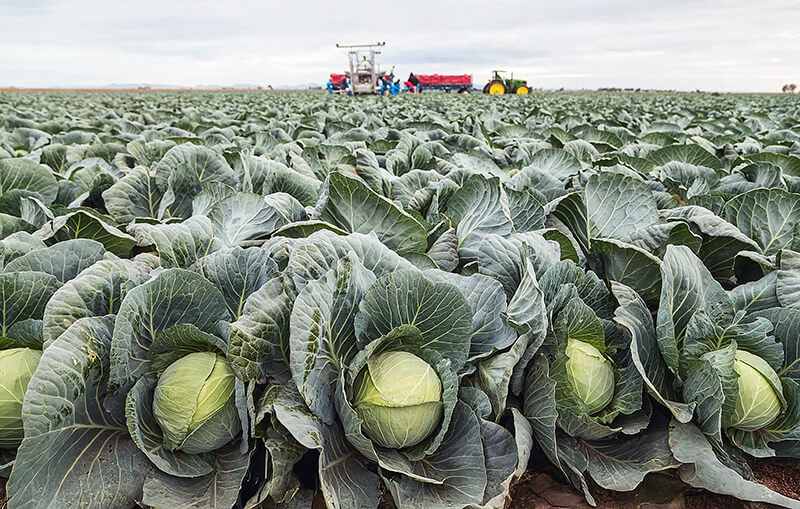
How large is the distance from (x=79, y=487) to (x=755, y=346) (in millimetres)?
2207

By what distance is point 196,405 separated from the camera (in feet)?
5.07

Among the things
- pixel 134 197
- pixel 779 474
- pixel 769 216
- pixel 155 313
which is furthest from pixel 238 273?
pixel 769 216

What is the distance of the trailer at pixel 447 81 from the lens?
45.1 meters

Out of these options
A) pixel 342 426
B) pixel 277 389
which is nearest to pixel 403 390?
pixel 342 426

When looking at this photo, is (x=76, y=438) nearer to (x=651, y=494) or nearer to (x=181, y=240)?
(x=181, y=240)

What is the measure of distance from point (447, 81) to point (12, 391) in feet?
154

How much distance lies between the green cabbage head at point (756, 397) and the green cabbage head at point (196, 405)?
1.64 meters

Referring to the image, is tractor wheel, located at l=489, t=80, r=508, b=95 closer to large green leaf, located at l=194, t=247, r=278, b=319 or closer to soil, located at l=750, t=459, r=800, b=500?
soil, located at l=750, t=459, r=800, b=500

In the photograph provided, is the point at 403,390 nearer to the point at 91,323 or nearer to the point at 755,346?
the point at 91,323

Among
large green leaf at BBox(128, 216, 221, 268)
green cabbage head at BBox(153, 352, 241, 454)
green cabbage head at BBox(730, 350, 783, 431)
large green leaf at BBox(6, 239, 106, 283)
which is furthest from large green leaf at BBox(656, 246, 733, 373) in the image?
large green leaf at BBox(6, 239, 106, 283)

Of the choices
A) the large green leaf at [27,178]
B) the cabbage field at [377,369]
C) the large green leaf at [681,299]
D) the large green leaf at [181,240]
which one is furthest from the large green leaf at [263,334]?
the large green leaf at [27,178]

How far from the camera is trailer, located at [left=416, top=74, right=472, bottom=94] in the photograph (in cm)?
4509

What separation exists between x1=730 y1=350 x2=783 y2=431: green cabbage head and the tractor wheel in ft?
118

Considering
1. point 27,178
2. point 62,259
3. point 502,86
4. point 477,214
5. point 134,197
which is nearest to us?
point 62,259
